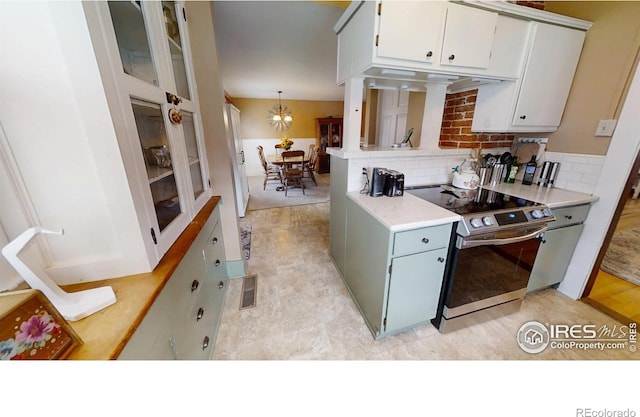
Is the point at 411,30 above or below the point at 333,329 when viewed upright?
above

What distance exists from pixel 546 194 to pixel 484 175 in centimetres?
44

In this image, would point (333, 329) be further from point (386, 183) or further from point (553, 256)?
point (553, 256)

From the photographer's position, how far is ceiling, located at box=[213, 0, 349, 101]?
1.94 m

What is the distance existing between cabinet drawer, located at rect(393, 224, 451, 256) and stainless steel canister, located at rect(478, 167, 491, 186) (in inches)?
41.5

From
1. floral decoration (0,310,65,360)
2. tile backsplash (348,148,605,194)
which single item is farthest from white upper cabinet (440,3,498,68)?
floral decoration (0,310,65,360)

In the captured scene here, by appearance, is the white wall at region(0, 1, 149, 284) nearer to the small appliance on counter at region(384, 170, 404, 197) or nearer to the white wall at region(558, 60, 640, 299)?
the small appliance on counter at region(384, 170, 404, 197)

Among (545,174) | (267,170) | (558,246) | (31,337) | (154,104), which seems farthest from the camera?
(267,170)

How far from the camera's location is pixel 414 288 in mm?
1402

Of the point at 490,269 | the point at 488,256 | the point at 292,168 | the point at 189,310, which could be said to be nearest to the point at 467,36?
the point at 488,256

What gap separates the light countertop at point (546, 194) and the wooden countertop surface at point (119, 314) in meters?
2.29

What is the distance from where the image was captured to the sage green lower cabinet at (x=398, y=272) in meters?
1.28

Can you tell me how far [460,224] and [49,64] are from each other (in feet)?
5.88

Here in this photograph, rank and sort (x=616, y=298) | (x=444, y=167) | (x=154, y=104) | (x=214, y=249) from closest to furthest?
(x=154, y=104)
(x=214, y=249)
(x=616, y=298)
(x=444, y=167)
